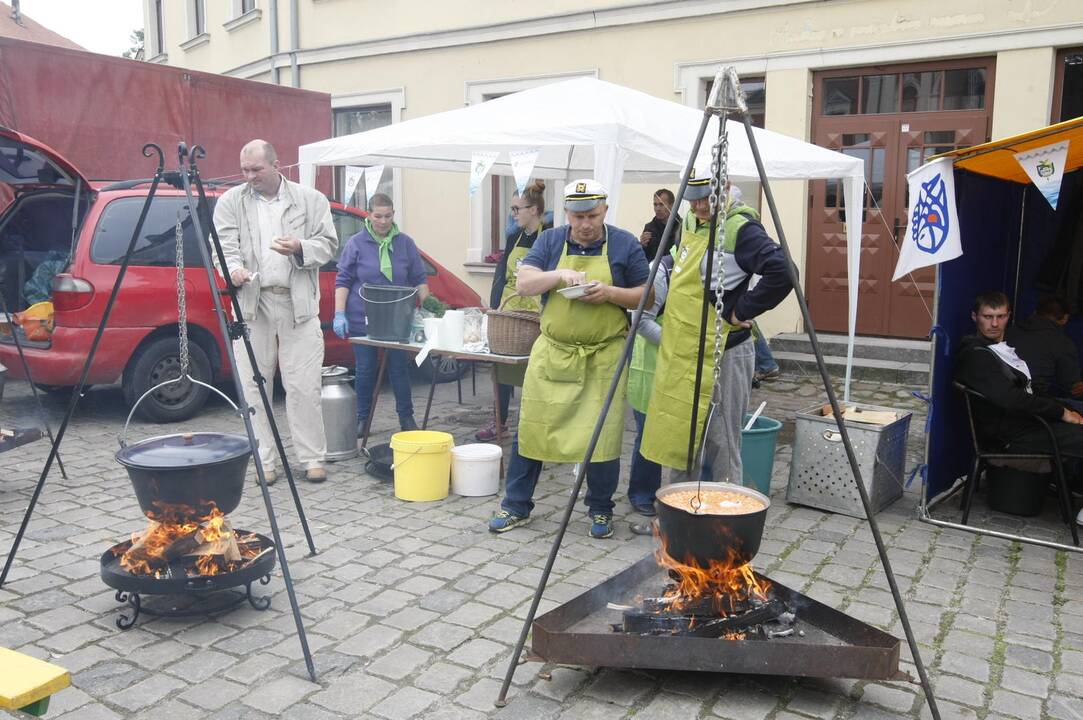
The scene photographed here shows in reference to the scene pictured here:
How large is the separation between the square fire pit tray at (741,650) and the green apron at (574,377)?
4.90 feet

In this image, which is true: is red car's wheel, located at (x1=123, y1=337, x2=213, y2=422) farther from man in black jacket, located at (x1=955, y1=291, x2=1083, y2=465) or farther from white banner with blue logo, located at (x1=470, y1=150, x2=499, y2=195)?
man in black jacket, located at (x1=955, y1=291, x2=1083, y2=465)

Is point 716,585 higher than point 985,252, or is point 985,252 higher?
point 985,252

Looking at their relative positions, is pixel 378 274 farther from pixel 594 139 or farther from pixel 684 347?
pixel 684 347

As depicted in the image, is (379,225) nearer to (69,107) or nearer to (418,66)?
(69,107)

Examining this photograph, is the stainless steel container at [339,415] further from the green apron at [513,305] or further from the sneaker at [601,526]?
the sneaker at [601,526]

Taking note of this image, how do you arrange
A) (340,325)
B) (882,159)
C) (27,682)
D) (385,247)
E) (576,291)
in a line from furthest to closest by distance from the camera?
1. (882,159)
2. (385,247)
3. (340,325)
4. (576,291)
5. (27,682)

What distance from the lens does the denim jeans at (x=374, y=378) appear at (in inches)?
271

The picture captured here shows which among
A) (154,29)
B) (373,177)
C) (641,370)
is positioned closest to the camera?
(641,370)

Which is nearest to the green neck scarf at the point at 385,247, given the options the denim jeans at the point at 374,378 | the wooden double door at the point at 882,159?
the denim jeans at the point at 374,378

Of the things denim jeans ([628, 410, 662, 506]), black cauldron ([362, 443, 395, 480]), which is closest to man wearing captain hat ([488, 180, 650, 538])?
denim jeans ([628, 410, 662, 506])

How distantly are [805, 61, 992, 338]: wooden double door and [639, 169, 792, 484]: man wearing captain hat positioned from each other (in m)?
5.55

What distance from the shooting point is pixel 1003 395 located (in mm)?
5152

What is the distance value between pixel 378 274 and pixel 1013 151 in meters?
4.25

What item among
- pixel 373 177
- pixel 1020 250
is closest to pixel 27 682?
pixel 373 177
